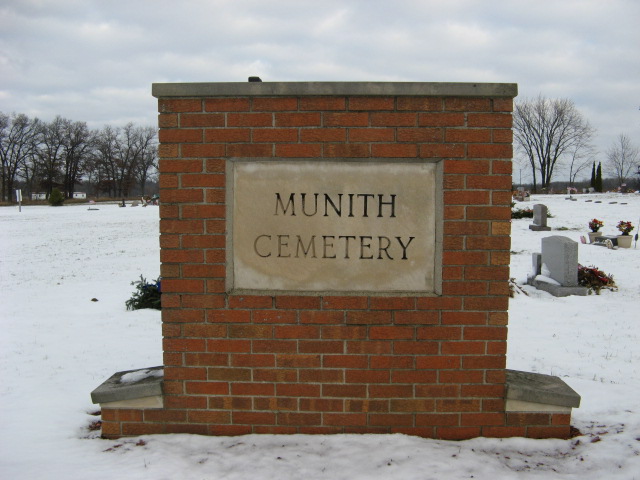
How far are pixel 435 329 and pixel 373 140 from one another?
119 centimetres

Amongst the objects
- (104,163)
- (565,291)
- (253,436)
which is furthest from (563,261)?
(104,163)

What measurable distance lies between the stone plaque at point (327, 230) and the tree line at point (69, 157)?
2507 inches

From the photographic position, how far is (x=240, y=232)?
115 inches

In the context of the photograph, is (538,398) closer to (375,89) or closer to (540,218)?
(375,89)

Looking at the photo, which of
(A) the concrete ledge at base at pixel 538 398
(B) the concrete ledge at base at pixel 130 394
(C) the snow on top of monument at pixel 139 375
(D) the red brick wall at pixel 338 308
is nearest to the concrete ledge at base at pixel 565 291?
(A) the concrete ledge at base at pixel 538 398

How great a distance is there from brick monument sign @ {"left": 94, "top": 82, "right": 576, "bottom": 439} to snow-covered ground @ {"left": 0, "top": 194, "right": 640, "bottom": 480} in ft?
0.66

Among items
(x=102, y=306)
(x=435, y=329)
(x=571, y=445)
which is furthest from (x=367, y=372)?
(x=102, y=306)

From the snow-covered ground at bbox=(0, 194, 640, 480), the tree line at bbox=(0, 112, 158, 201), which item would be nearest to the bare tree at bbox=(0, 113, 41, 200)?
the tree line at bbox=(0, 112, 158, 201)

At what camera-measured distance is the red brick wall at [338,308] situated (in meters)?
2.81

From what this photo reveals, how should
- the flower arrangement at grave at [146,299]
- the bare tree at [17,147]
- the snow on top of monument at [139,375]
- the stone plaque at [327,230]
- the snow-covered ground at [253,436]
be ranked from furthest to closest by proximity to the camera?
1. the bare tree at [17,147]
2. the flower arrangement at grave at [146,299]
3. the snow on top of monument at [139,375]
4. the stone plaque at [327,230]
5. the snow-covered ground at [253,436]

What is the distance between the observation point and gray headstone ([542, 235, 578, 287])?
8992mm

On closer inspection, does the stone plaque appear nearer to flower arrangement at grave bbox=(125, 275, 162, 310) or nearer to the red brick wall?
the red brick wall

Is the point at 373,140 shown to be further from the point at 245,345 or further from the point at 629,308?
the point at 629,308

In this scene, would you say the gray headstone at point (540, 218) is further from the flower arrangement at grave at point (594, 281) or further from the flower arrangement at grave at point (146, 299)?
the flower arrangement at grave at point (146, 299)
